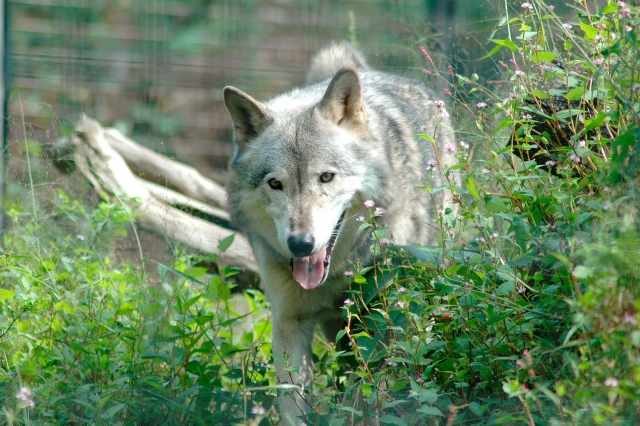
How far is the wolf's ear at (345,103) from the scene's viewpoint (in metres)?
3.72

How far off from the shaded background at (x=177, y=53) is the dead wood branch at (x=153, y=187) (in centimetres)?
56

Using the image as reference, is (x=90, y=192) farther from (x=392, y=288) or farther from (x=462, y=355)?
(x=462, y=355)

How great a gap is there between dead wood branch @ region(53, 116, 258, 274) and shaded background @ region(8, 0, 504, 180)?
0.56m

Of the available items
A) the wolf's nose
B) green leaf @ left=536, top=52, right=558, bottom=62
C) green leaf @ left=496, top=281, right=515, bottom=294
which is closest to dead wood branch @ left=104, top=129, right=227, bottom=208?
the wolf's nose

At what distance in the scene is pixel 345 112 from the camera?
12.8ft

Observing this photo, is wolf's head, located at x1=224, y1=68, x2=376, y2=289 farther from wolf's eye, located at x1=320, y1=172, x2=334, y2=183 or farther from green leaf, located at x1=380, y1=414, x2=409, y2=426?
green leaf, located at x1=380, y1=414, x2=409, y2=426

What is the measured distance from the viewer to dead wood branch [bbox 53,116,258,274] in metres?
5.56

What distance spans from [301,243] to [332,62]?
2.55 meters

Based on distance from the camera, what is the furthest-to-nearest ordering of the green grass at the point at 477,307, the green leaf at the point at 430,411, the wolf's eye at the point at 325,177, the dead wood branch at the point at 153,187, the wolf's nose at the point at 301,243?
the dead wood branch at the point at 153,187
the wolf's eye at the point at 325,177
the wolf's nose at the point at 301,243
the green leaf at the point at 430,411
the green grass at the point at 477,307

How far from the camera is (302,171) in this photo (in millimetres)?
3582

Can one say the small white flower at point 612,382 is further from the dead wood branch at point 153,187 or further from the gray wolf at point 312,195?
the dead wood branch at point 153,187

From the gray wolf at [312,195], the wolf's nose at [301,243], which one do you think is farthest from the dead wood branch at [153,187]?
the wolf's nose at [301,243]

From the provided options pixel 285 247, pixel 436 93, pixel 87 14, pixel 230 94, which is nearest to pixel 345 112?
pixel 230 94

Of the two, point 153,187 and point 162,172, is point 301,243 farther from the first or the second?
point 162,172
